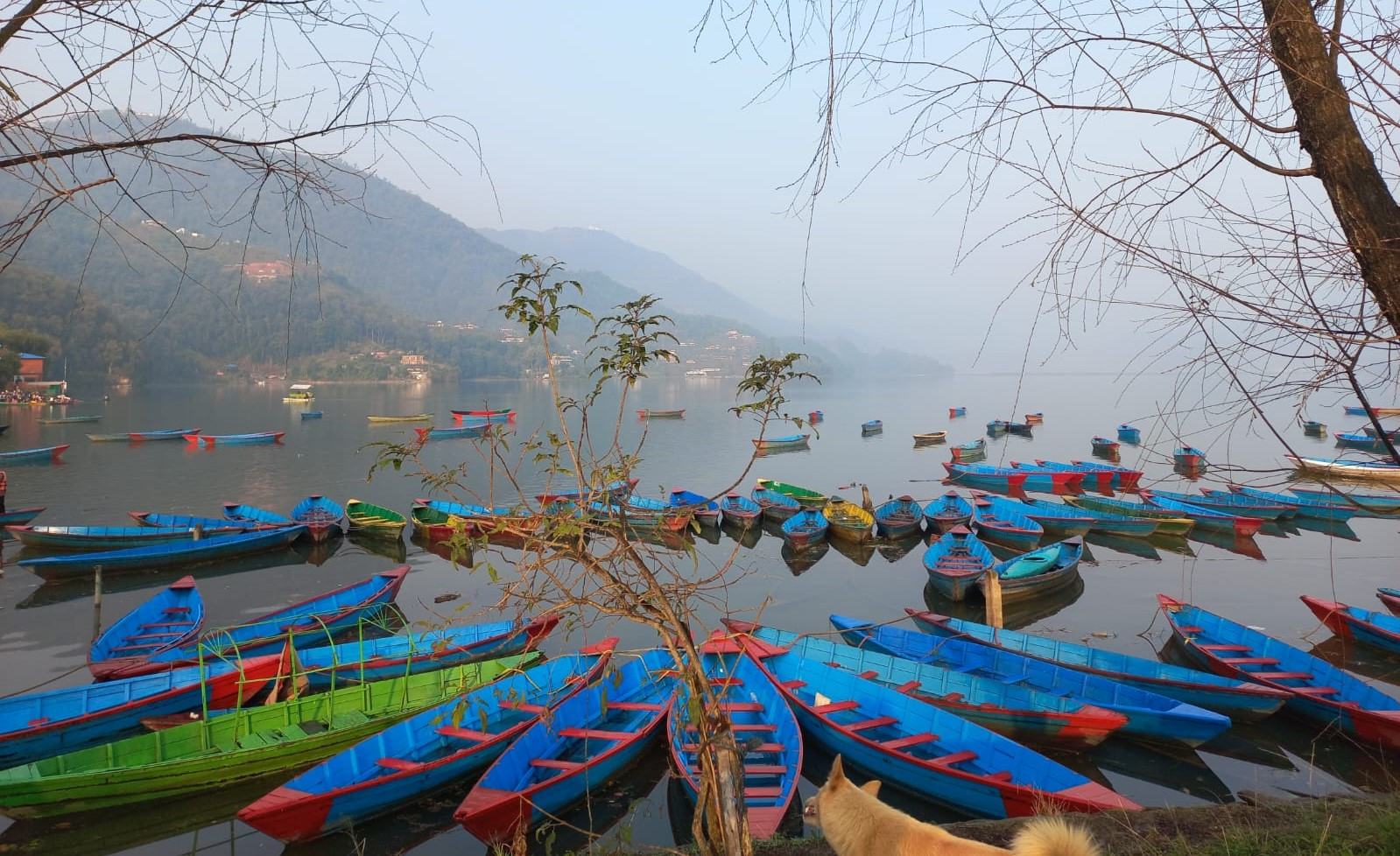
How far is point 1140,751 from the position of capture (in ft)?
29.8

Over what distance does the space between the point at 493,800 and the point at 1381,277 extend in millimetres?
7033

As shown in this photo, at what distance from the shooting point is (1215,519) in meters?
22.2

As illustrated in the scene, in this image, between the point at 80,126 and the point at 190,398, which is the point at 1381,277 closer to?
the point at 80,126

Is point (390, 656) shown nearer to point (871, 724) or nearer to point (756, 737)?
point (871, 724)

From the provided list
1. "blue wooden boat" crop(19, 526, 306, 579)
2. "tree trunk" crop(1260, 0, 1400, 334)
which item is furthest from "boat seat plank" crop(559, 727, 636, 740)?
"blue wooden boat" crop(19, 526, 306, 579)

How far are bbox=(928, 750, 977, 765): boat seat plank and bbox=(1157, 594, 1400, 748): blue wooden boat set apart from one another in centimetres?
416

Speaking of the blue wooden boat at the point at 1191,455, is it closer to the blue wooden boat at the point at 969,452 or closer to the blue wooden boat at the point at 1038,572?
the blue wooden boat at the point at 1038,572

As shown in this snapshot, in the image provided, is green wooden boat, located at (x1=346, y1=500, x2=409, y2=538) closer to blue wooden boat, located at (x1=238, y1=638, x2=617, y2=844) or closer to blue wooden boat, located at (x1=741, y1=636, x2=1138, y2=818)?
blue wooden boat, located at (x1=238, y1=638, x2=617, y2=844)

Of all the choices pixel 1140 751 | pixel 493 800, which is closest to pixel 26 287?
pixel 493 800

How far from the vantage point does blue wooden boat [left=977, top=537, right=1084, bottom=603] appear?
601 inches

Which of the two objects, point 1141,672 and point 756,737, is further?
point 1141,672

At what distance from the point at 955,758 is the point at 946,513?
15366 millimetres

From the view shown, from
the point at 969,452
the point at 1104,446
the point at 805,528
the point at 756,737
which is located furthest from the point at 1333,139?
the point at 1104,446

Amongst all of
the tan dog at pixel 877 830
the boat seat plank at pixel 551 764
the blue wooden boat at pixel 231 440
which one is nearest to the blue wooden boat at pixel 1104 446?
the boat seat plank at pixel 551 764
